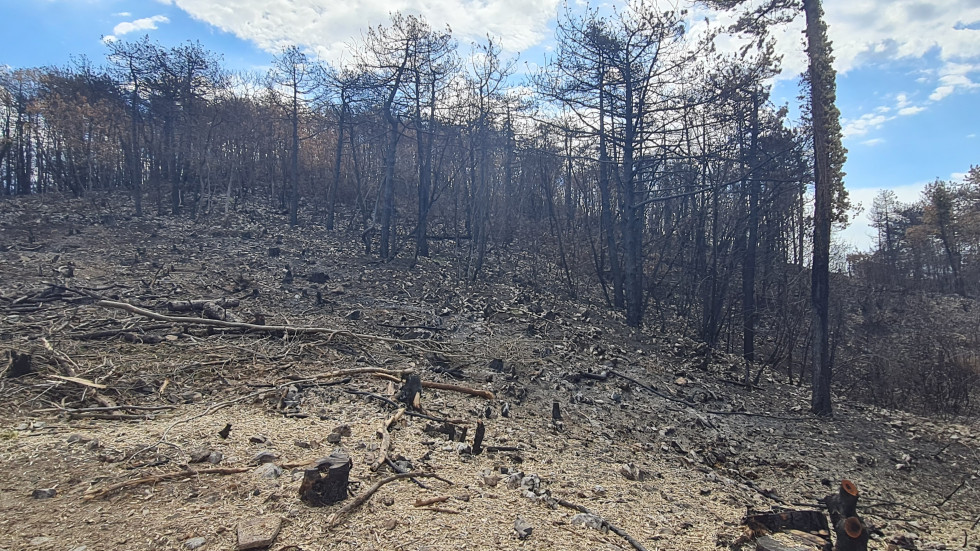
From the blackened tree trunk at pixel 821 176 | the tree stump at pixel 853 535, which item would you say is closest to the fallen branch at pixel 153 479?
the tree stump at pixel 853 535

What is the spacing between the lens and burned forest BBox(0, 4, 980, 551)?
125 inches

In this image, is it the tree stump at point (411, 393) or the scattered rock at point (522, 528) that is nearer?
the scattered rock at point (522, 528)

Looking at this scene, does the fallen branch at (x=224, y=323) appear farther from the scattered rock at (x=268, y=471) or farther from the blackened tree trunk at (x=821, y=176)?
the blackened tree trunk at (x=821, y=176)

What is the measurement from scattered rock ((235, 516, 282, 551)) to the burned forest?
0.02 meters

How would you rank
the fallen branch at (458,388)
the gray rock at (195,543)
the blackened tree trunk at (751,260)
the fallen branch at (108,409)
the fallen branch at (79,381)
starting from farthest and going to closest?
the blackened tree trunk at (751,260) → the fallen branch at (458,388) → the fallen branch at (79,381) → the fallen branch at (108,409) → the gray rock at (195,543)

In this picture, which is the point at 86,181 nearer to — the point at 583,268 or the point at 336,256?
the point at 336,256

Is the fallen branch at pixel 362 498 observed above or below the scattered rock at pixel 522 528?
above

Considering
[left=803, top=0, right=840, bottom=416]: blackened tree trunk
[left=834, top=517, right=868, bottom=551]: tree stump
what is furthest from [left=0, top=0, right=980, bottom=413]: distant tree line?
[left=834, top=517, right=868, bottom=551]: tree stump

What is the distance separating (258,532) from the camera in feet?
8.84

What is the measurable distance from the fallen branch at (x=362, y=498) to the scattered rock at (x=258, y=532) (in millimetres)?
297

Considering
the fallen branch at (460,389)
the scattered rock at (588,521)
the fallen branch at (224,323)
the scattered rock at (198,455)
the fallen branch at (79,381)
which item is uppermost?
the fallen branch at (224,323)

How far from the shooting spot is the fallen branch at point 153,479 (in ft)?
9.89

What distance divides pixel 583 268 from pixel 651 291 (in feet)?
11.3

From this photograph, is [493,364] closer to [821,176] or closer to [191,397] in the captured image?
[191,397]
